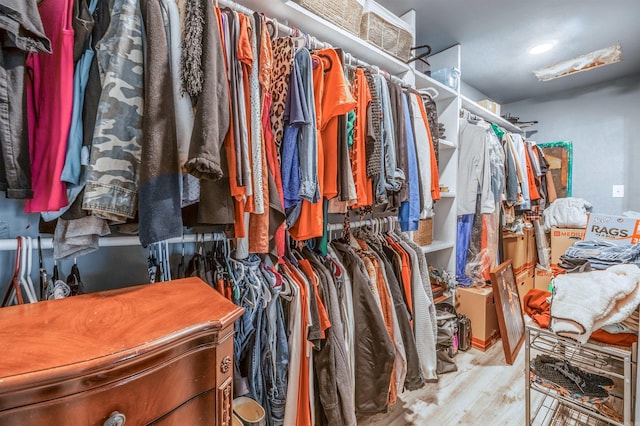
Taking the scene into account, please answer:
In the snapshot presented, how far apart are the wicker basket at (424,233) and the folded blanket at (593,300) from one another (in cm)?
96

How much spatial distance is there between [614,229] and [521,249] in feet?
5.18

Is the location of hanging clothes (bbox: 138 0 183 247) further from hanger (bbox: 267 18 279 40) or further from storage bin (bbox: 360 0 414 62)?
storage bin (bbox: 360 0 414 62)

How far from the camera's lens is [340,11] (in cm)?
146

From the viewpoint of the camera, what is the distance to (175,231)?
789mm

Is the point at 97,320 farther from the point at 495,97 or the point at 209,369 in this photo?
the point at 495,97

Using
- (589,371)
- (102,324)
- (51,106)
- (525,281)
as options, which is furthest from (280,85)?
(525,281)

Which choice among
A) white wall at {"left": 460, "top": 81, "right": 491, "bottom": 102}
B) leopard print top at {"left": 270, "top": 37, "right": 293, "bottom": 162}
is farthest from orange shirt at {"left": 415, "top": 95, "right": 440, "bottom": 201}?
white wall at {"left": 460, "top": 81, "right": 491, "bottom": 102}

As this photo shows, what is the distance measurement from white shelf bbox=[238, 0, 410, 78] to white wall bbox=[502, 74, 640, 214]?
300 centimetres

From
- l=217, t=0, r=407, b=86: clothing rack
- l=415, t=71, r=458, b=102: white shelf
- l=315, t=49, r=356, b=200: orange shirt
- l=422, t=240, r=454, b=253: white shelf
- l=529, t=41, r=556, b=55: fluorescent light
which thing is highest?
l=529, t=41, r=556, b=55: fluorescent light

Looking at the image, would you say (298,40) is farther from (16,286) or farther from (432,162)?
(16,286)

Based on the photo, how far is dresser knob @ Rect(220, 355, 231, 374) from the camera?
27.3 inches

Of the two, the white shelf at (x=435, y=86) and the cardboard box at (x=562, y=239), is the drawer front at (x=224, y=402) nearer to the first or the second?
the white shelf at (x=435, y=86)

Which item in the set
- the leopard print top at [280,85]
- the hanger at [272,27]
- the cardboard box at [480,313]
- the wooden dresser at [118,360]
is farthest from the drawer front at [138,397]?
the cardboard box at [480,313]

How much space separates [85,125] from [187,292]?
1.71ft
